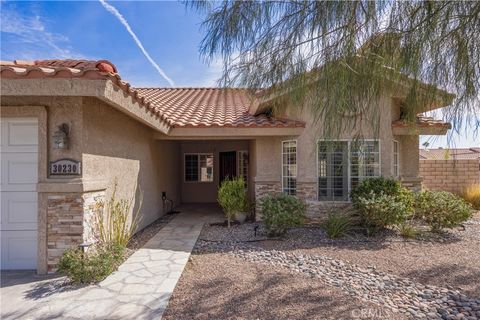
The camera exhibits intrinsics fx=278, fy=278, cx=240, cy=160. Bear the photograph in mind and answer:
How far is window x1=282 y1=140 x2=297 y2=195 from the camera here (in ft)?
33.8

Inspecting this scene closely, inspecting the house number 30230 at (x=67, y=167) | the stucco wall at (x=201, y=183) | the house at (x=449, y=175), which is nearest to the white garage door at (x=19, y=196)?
the house number 30230 at (x=67, y=167)

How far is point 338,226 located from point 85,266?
672 cm

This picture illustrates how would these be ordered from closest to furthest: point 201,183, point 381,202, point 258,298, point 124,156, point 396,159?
point 258,298
point 124,156
point 381,202
point 396,159
point 201,183

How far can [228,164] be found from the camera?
16594mm

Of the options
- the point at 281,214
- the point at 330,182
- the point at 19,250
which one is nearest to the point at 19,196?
the point at 19,250

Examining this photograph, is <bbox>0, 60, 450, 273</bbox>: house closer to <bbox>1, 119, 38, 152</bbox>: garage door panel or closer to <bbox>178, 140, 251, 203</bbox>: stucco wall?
<bbox>1, 119, 38, 152</bbox>: garage door panel

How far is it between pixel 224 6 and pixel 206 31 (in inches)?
15.9

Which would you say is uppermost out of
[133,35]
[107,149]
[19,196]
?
[133,35]

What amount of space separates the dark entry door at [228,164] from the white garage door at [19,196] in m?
10.8

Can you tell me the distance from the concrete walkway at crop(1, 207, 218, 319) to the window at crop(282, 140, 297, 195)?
196 inches

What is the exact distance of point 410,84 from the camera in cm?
396

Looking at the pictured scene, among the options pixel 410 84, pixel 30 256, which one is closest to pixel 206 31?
pixel 410 84

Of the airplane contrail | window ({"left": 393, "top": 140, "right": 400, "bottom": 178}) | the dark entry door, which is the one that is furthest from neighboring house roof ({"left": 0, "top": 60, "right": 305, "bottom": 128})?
window ({"left": 393, "top": 140, "right": 400, "bottom": 178})

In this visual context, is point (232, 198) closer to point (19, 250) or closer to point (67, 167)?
point (67, 167)
